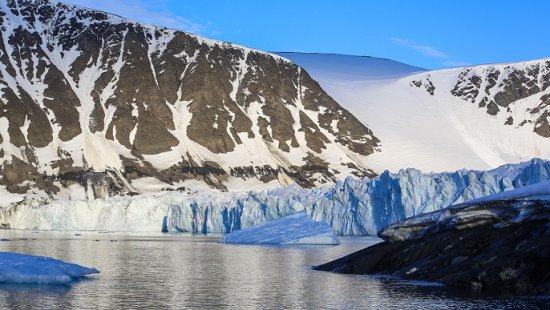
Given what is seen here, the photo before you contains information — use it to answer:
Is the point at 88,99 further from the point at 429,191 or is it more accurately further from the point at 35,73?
the point at 429,191

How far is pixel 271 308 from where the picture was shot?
26.1 meters

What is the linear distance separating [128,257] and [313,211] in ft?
118

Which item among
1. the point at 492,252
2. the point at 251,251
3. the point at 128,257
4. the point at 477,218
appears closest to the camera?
the point at 492,252

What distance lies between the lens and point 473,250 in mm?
30266

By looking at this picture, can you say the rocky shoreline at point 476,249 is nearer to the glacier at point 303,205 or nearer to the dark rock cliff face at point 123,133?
the glacier at point 303,205

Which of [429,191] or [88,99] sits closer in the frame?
[429,191]

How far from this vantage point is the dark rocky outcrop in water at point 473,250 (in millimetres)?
27219

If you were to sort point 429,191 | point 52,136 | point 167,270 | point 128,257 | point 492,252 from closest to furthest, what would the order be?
point 492,252 → point 167,270 → point 128,257 → point 429,191 → point 52,136

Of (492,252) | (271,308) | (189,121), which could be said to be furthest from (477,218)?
(189,121)

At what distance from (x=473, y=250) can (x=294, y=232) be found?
29.4 meters

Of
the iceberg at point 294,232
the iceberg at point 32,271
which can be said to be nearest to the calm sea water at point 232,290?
the iceberg at point 32,271

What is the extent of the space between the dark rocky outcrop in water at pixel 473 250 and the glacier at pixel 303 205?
1318 inches

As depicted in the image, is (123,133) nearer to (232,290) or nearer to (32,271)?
(32,271)

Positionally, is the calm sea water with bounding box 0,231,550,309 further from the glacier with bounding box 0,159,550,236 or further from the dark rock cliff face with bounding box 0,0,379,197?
the dark rock cliff face with bounding box 0,0,379,197
